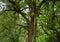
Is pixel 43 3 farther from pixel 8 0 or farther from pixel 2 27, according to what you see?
pixel 2 27

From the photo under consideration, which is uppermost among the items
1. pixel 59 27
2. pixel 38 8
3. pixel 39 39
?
pixel 38 8

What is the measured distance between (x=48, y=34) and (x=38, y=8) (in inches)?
72.9

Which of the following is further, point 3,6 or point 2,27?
point 2,27

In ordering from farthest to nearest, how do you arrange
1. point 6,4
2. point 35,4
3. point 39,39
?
point 39,39, point 6,4, point 35,4

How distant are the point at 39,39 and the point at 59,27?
15.7ft

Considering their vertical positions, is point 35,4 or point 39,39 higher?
point 35,4

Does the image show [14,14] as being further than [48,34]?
Yes

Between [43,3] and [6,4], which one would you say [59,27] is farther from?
[6,4]

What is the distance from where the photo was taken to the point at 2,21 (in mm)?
18969

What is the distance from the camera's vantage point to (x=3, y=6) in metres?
17.2

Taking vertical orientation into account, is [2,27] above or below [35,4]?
below

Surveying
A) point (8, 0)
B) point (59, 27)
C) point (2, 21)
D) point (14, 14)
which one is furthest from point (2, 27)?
point (59, 27)

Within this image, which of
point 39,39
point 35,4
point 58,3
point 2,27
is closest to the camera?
point 58,3

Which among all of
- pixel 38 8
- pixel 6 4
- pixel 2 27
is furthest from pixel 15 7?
pixel 2 27
